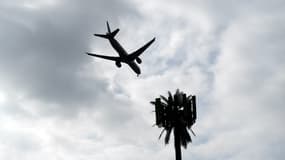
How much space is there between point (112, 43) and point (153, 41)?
1091 cm

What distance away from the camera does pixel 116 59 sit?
110 m

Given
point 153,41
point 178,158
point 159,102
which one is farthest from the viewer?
point 153,41

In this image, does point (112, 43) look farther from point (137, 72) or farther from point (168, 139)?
point (168, 139)

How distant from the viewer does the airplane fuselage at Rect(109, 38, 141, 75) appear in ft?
362

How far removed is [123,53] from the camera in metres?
111

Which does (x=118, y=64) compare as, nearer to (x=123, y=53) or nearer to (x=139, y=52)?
(x=123, y=53)

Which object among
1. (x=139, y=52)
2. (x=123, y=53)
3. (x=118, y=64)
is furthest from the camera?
(x=123, y=53)

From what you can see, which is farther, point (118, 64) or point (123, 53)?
point (123, 53)

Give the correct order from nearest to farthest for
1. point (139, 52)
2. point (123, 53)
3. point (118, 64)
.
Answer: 1. point (118, 64)
2. point (139, 52)
3. point (123, 53)

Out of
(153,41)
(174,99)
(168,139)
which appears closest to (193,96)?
(174,99)

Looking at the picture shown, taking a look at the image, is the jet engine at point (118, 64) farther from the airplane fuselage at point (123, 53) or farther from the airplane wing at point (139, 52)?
the airplane wing at point (139, 52)

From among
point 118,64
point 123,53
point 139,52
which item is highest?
point 123,53

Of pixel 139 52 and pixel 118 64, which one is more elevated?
pixel 139 52

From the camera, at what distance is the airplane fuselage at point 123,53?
4348 inches
